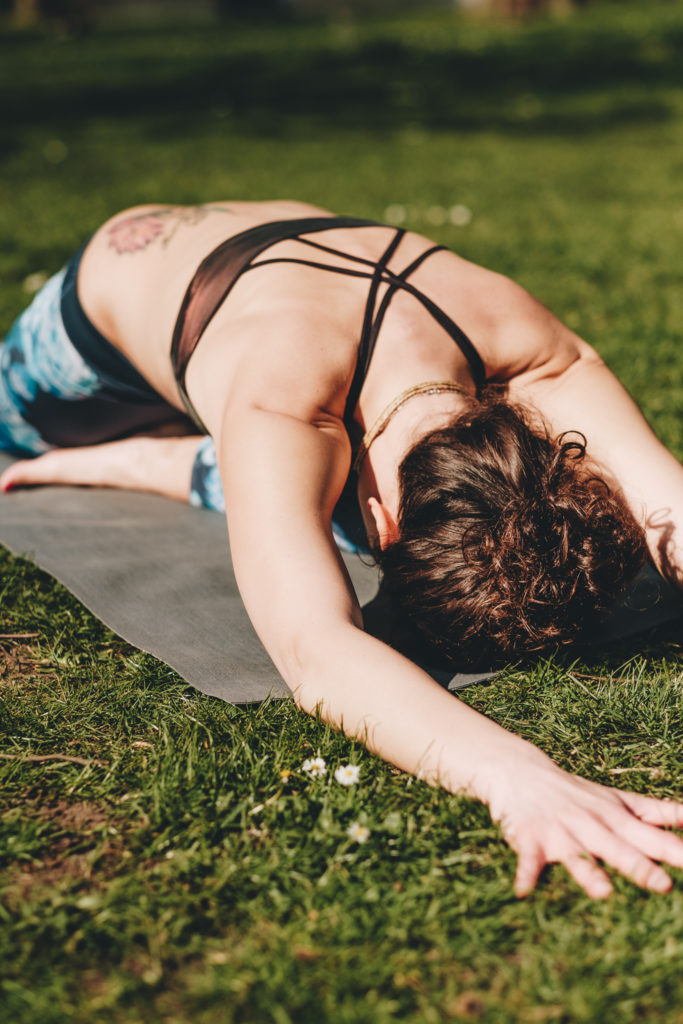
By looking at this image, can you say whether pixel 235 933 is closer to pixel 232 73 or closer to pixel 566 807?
pixel 566 807

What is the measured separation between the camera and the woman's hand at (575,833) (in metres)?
1.89

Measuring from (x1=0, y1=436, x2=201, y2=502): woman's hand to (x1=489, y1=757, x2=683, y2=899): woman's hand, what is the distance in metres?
2.06

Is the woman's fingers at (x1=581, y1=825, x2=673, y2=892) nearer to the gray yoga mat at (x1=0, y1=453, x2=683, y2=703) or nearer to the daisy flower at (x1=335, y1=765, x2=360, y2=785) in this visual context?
the daisy flower at (x1=335, y1=765, x2=360, y2=785)

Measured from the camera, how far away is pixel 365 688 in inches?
84.6

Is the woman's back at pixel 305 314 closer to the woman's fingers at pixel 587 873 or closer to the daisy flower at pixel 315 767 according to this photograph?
the daisy flower at pixel 315 767

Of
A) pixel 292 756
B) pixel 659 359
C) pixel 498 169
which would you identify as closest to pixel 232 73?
pixel 498 169

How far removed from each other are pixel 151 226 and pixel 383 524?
1681 mm

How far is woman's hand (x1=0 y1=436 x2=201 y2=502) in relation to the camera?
12.2 ft

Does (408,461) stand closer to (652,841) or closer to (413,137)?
(652,841)

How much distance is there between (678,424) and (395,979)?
9.78ft

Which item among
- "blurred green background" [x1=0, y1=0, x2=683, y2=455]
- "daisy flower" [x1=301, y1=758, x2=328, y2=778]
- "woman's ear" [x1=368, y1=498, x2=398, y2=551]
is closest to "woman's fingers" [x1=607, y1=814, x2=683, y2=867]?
"daisy flower" [x1=301, y1=758, x2=328, y2=778]

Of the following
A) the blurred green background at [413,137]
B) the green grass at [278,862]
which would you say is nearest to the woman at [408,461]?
the green grass at [278,862]

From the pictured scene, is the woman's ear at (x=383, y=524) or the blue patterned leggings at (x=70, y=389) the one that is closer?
the woman's ear at (x=383, y=524)

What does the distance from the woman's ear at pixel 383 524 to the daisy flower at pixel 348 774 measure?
59 centimetres
